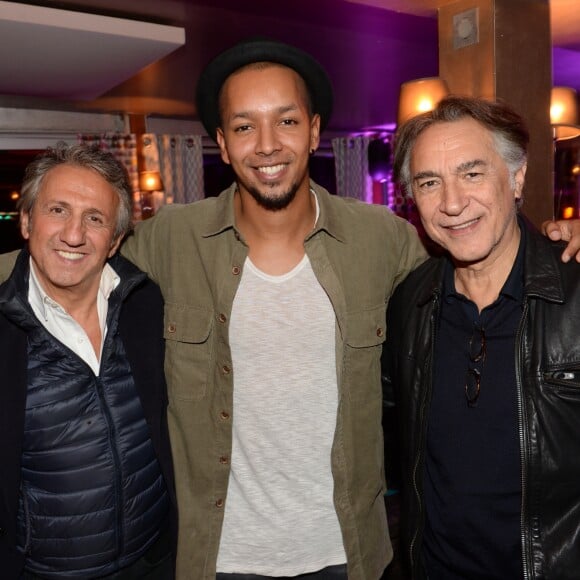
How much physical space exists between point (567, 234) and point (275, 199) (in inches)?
35.5

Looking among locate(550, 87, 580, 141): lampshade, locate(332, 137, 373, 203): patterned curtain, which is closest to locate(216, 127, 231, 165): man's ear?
locate(550, 87, 580, 141): lampshade

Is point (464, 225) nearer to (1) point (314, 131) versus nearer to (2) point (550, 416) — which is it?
(2) point (550, 416)

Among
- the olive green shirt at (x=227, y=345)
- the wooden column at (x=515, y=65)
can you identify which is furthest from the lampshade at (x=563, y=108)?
the olive green shirt at (x=227, y=345)

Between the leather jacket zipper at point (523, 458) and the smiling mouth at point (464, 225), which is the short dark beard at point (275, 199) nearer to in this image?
the smiling mouth at point (464, 225)

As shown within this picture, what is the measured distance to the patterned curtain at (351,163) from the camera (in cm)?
1171

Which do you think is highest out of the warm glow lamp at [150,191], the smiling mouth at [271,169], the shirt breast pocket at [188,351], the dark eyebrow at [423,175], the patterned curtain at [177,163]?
the patterned curtain at [177,163]

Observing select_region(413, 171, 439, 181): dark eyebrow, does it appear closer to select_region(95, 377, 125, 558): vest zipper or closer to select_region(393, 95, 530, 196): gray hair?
select_region(393, 95, 530, 196): gray hair

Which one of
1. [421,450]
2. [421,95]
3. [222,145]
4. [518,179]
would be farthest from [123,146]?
[421,450]

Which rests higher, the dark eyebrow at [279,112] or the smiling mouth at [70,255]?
the dark eyebrow at [279,112]

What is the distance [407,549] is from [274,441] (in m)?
0.53

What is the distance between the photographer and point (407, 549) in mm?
1915

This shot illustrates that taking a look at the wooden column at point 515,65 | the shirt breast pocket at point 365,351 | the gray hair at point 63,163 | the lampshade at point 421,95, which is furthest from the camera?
the wooden column at point 515,65

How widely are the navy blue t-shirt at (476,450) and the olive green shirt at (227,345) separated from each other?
339 millimetres

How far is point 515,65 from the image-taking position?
4.32 meters
